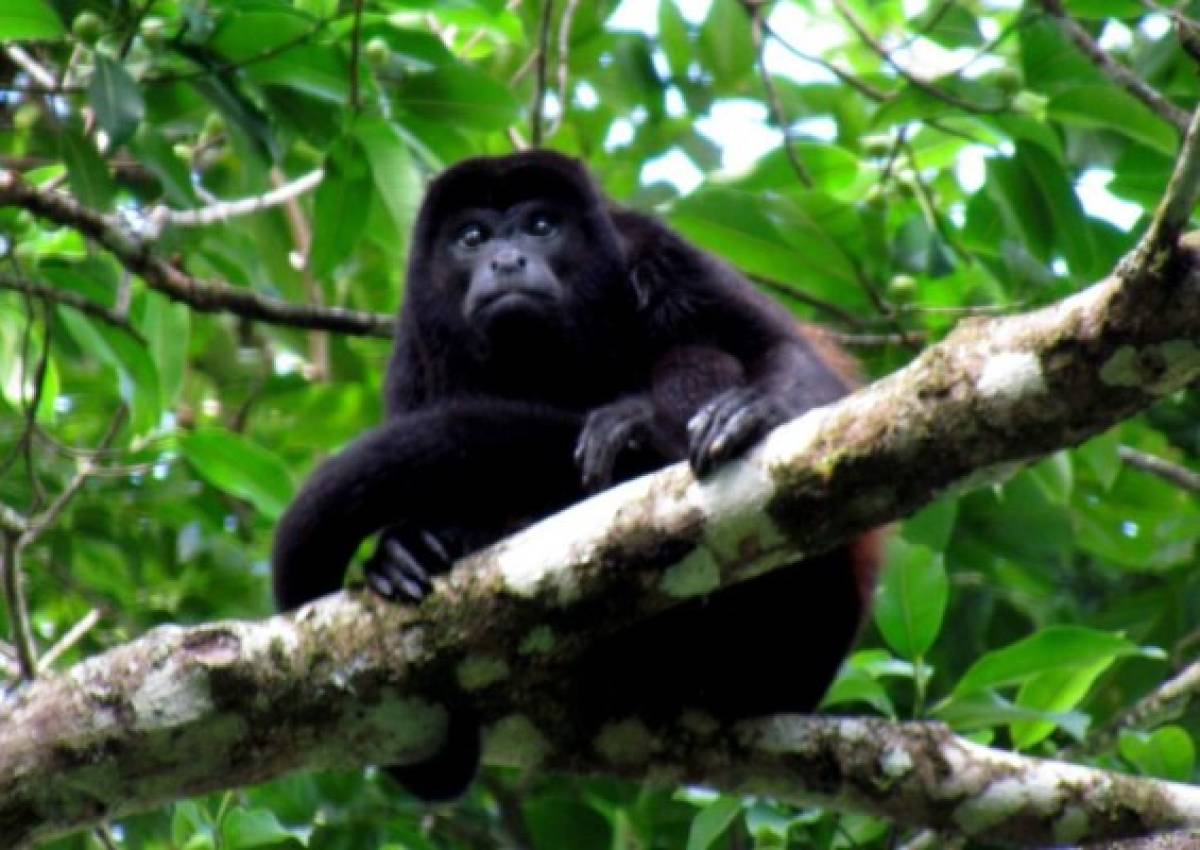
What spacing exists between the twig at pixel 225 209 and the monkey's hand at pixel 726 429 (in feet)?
5.13

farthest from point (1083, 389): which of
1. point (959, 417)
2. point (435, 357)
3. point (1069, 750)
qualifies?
point (435, 357)

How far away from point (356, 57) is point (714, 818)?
5.57ft

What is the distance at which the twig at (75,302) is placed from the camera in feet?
12.5

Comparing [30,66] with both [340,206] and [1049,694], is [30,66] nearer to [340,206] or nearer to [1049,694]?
[340,206]

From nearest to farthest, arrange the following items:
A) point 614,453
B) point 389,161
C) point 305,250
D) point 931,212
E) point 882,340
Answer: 1. point 614,453
2. point 389,161
3. point 882,340
4. point 931,212
5. point 305,250

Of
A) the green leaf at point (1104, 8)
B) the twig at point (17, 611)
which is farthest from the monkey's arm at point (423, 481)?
the green leaf at point (1104, 8)

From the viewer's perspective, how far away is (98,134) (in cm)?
434

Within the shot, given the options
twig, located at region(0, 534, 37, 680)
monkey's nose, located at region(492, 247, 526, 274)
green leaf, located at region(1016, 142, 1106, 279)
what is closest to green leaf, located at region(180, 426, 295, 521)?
monkey's nose, located at region(492, 247, 526, 274)

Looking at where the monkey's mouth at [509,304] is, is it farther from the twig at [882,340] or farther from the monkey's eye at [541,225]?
the twig at [882,340]

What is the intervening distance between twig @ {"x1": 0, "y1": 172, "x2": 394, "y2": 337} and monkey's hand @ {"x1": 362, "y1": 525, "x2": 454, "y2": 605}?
1.18 metres

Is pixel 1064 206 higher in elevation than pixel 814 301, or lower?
higher

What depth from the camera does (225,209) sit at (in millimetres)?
4633

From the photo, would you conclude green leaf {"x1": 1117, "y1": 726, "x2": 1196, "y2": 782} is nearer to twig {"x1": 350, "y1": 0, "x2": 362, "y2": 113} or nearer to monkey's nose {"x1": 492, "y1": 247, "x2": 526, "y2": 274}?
monkey's nose {"x1": 492, "y1": 247, "x2": 526, "y2": 274}

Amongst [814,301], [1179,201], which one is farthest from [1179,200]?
[814,301]
